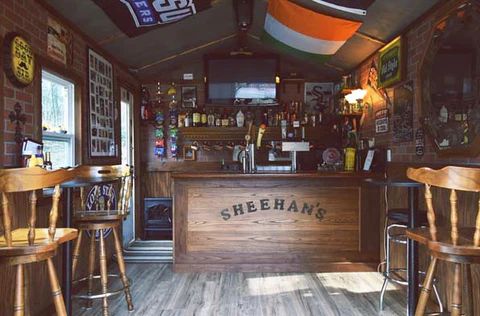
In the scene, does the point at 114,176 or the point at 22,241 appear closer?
the point at 22,241

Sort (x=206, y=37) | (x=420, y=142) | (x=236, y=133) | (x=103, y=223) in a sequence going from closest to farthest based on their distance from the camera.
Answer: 1. (x=103, y=223)
2. (x=420, y=142)
3. (x=206, y=37)
4. (x=236, y=133)

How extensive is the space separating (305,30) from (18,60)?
2.78m

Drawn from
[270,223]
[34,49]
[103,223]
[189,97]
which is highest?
[189,97]

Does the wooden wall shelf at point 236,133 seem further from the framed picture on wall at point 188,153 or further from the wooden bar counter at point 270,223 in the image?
the wooden bar counter at point 270,223

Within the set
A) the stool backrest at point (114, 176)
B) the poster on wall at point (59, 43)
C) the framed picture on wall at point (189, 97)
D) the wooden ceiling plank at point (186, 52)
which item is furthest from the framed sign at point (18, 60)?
the framed picture on wall at point (189, 97)

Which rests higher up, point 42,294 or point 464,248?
point 464,248

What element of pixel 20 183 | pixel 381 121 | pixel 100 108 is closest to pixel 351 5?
pixel 381 121

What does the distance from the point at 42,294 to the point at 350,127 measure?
4.34 m

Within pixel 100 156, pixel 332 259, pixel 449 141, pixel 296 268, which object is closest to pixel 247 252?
pixel 296 268

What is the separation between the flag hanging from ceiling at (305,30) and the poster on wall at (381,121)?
86 centimetres

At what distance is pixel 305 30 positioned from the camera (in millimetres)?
4434

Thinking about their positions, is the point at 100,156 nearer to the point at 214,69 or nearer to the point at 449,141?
the point at 214,69

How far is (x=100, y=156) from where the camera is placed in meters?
4.49

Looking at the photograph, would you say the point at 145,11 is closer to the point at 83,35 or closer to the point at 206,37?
the point at 83,35
